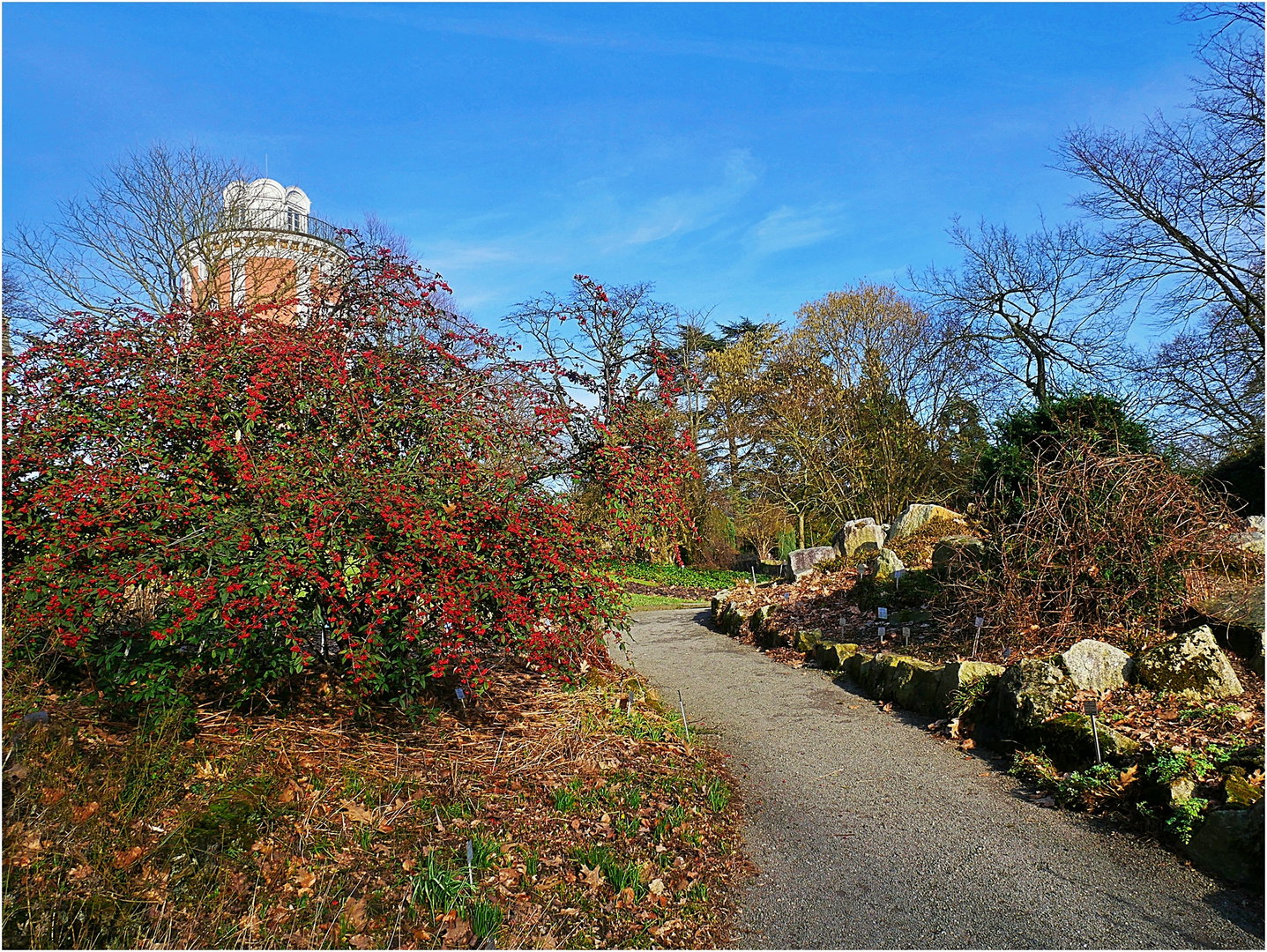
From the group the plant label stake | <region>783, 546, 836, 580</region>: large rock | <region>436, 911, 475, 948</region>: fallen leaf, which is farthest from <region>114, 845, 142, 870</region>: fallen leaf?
<region>783, 546, 836, 580</region>: large rock

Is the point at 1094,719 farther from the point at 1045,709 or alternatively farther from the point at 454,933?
the point at 454,933

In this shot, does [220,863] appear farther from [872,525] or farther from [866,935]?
[872,525]

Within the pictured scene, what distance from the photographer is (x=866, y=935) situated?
3.31m

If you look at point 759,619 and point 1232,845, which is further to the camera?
point 759,619

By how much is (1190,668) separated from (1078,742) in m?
1.15

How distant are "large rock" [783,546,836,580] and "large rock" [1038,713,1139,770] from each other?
8738 mm

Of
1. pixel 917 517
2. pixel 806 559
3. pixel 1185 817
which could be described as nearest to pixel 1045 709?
pixel 1185 817

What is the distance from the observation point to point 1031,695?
523 cm

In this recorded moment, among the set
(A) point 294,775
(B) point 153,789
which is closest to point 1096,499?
(A) point 294,775

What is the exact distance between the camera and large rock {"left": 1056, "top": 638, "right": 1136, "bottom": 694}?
5340 mm

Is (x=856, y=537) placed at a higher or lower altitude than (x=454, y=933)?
higher

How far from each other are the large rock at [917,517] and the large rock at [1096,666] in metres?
6.70

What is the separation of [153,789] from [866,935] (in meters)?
3.28

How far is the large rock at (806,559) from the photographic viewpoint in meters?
14.0
